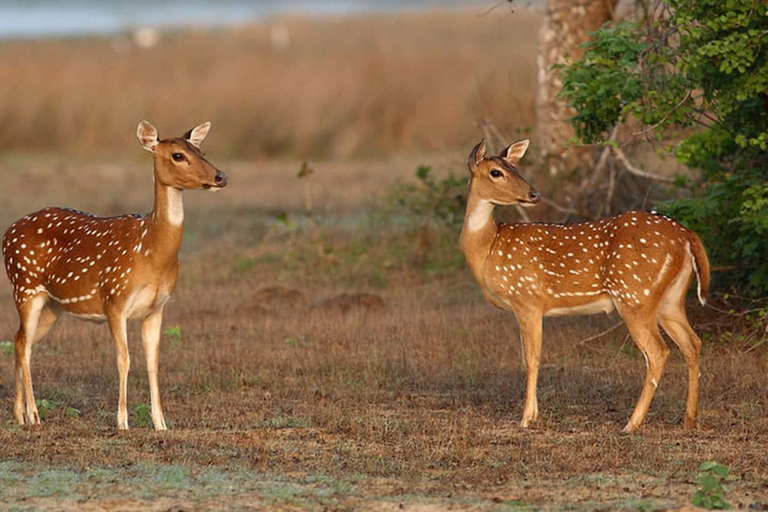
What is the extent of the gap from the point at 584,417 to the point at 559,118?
7102mm

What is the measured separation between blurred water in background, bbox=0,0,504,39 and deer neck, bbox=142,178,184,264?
2294 inches

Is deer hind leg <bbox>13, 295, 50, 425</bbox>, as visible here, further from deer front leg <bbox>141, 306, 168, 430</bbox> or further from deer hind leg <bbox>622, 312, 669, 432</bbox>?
deer hind leg <bbox>622, 312, 669, 432</bbox>

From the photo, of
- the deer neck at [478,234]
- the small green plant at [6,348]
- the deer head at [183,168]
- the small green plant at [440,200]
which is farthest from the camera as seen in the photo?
the small green plant at [440,200]

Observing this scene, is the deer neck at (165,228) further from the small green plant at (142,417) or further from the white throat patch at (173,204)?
the small green plant at (142,417)

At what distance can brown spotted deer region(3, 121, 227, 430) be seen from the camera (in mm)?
9992

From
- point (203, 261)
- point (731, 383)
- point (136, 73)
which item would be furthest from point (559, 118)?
point (136, 73)

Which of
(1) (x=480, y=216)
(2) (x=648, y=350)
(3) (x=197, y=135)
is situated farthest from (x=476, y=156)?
(3) (x=197, y=135)

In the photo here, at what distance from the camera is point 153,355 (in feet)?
33.4

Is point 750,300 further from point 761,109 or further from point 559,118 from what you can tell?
point 559,118

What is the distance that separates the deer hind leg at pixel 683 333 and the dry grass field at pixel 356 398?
301mm

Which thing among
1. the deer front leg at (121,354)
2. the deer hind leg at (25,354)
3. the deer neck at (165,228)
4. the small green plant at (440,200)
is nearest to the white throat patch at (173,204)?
the deer neck at (165,228)

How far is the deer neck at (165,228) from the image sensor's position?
10.0m

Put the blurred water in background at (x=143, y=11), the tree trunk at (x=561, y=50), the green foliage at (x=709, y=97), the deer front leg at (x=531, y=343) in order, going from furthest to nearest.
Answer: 1. the blurred water in background at (x=143, y=11)
2. the tree trunk at (x=561, y=50)
3. the green foliage at (x=709, y=97)
4. the deer front leg at (x=531, y=343)

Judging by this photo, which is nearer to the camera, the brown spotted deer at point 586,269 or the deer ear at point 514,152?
the brown spotted deer at point 586,269
